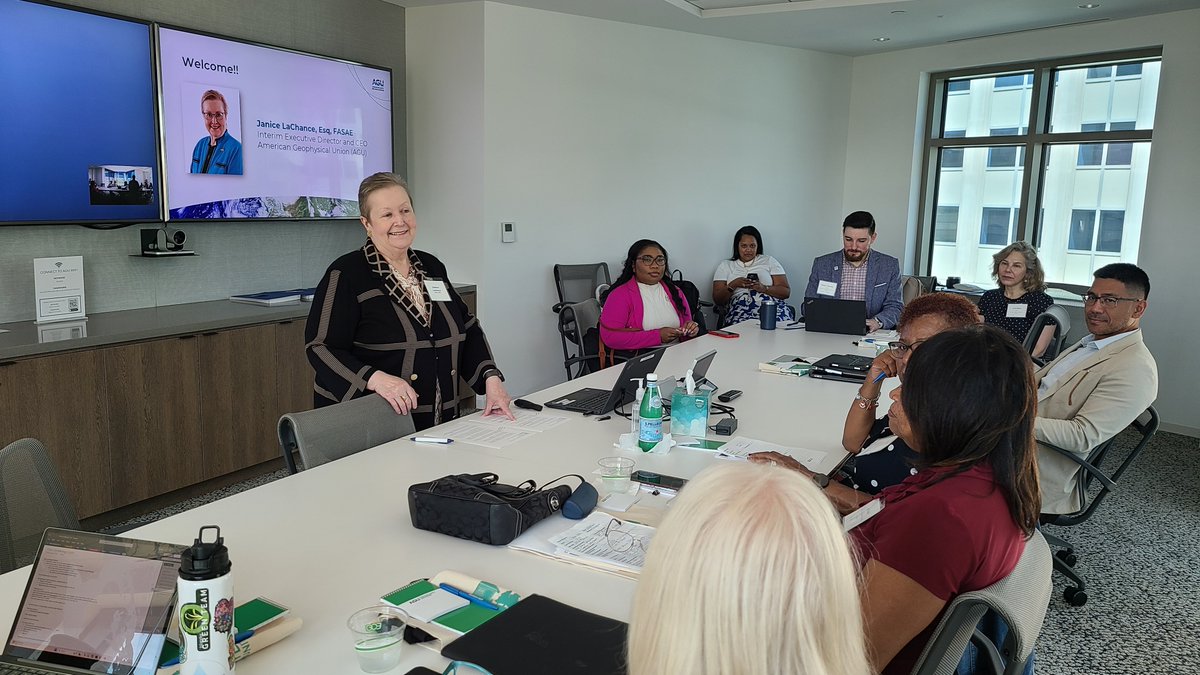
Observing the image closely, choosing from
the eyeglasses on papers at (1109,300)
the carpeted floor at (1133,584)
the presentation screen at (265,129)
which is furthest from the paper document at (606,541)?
the presentation screen at (265,129)

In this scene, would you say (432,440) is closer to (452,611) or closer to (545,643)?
(452,611)

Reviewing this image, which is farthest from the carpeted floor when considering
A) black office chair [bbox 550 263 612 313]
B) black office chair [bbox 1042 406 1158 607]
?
black office chair [bbox 550 263 612 313]

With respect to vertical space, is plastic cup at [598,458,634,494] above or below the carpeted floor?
above

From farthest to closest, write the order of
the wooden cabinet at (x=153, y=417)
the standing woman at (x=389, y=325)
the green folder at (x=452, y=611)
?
1. the wooden cabinet at (x=153, y=417)
2. the standing woman at (x=389, y=325)
3. the green folder at (x=452, y=611)

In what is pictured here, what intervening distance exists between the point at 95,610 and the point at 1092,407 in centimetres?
304

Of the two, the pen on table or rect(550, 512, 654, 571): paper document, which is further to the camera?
the pen on table

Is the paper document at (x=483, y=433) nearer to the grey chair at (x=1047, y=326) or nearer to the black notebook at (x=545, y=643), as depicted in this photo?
the black notebook at (x=545, y=643)

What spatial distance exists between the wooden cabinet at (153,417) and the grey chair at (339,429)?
168 centimetres

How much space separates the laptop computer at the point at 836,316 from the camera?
15.7ft

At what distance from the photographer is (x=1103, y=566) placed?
141 inches

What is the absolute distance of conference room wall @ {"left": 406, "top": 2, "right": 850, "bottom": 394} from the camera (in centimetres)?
559

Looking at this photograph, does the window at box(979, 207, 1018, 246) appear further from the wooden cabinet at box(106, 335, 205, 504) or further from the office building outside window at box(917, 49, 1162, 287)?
the wooden cabinet at box(106, 335, 205, 504)

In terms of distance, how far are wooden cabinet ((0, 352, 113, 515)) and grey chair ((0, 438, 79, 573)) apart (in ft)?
5.37

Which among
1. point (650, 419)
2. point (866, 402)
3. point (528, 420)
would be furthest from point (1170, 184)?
point (528, 420)
